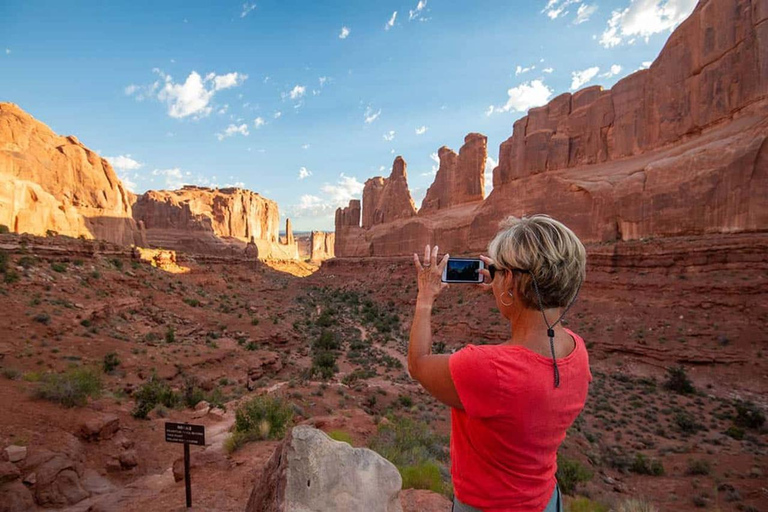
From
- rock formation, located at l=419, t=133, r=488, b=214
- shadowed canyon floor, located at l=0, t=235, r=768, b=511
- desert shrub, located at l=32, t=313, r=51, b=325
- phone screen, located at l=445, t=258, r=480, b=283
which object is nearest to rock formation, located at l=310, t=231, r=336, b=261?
rock formation, located at l=419, t=133, r=488, b=214

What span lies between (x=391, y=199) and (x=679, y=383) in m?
45.9

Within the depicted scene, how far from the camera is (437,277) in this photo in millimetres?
1671

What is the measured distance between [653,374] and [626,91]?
22.4 metres

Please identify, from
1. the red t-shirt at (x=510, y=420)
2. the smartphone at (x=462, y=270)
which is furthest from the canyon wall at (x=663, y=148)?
the red t-shirt at (x=510, y=420)

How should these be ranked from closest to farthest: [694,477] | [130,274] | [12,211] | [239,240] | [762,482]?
[762,482] < [694,477] < [12,211] < [130,274] < [239,240]

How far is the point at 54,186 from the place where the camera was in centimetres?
2759

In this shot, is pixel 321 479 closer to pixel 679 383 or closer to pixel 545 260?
pixel 545 260

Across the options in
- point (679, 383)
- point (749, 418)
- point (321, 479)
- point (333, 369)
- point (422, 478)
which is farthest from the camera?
point (333, 369)

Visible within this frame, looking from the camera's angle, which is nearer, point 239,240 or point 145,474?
point 145,474

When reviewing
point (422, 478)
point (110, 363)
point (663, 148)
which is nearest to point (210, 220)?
point (110, 363)

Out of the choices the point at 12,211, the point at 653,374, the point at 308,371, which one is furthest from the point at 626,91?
the point at 12,211

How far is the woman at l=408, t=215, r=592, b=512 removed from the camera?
1129 millimetres

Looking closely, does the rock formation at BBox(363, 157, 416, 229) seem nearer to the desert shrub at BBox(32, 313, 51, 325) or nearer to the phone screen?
the desert shrub at BBox(32, 313, 51, 325)

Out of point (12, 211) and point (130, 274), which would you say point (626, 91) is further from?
point (12, 211)
